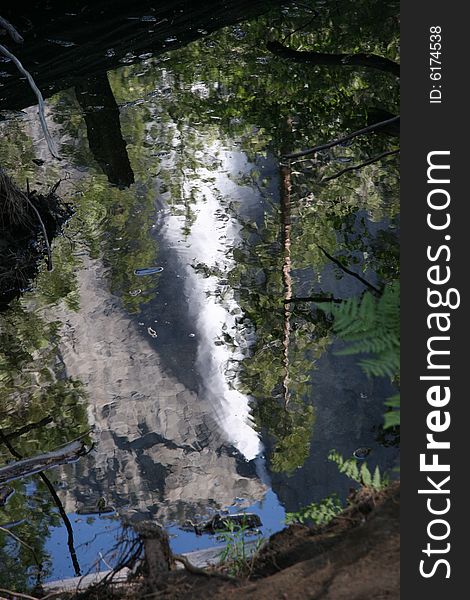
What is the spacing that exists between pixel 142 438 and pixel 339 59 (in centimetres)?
655

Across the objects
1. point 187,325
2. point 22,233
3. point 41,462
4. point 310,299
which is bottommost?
point 41,462

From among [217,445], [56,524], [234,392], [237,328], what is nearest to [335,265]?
[237,328]

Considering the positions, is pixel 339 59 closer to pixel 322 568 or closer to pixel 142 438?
pixel 142 438

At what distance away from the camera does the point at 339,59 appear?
9953 mm

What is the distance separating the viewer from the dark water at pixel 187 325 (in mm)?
4523

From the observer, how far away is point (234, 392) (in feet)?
17.2

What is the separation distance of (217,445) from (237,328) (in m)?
1.14

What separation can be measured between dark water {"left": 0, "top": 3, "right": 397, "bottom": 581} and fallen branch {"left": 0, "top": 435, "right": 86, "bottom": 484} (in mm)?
52

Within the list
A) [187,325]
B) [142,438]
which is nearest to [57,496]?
[142,438]

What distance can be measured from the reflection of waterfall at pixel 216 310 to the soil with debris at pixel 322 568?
1.55 metres

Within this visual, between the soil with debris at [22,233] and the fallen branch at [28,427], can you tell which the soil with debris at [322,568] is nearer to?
the fallen branch at [28,427]

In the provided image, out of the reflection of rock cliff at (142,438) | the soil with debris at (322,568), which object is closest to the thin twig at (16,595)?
the soil with debris at (322,568)

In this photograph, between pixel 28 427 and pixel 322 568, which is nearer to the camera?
pixel 322 568

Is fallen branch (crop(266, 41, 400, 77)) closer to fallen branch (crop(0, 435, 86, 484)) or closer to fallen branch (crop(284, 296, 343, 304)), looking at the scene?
fallen branch (crop(284, 296, 343, 304))
